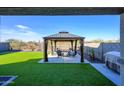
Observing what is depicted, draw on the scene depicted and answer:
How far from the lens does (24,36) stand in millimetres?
43406

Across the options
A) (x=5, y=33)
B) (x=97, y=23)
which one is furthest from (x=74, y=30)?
(x=5, y=33)

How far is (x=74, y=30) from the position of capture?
150 feet
